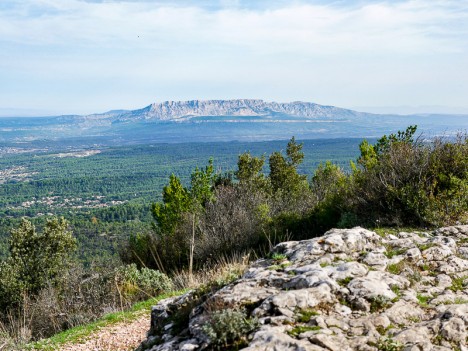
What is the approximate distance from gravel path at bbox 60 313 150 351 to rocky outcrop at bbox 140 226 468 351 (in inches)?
75.3

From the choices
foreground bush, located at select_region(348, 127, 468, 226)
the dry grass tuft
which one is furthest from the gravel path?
foreground bush, located at select_region(348, 127, 468, 226)

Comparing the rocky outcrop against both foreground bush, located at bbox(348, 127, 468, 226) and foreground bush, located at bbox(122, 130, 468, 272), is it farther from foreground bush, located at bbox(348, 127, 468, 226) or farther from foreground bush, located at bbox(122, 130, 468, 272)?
Answer: foreground bush, located at bbox(348, 127, 468, 226)

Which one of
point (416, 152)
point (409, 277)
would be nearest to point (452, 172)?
point (416, 152)

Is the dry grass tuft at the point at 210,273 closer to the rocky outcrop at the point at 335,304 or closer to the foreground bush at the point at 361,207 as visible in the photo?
the foreground bush at the point at 361,207

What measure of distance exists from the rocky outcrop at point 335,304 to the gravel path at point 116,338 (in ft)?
6.28

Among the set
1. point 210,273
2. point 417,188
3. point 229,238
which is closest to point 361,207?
point 417,188

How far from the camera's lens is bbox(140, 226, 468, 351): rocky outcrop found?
4.51m

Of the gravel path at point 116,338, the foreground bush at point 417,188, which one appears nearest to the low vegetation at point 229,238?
the foreground bush at point 417,188

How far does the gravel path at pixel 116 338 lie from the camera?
8.22m

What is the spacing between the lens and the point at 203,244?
17297 mm

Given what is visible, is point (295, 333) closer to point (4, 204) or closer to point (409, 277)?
point (409, 277)

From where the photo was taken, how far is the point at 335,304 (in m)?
5.25

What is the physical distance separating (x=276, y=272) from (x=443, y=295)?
2.43 m

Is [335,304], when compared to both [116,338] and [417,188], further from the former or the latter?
[417,188]
